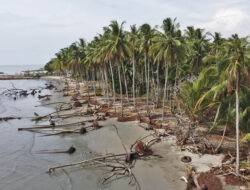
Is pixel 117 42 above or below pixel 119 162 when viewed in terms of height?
above

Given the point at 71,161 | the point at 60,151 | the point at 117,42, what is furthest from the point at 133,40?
the point at 71,161

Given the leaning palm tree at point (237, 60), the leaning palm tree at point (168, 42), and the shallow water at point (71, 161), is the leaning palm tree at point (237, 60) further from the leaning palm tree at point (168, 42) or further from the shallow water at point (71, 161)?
the leaning palm tree at point (168, 42)

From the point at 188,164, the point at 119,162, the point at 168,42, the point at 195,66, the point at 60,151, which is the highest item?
the point at 168,42

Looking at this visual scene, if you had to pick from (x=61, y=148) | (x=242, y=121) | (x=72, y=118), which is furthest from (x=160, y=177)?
(x=72, y=118)

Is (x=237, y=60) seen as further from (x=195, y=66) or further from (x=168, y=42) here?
(x=195, y=66)

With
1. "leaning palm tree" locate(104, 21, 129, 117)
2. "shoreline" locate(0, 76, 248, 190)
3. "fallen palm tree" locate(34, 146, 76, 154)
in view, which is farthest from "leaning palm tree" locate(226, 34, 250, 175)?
"leaning palm tree" locate(104, 21, 129, 117)

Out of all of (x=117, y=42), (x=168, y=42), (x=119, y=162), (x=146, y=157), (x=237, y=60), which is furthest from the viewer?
(x=117, y=42)

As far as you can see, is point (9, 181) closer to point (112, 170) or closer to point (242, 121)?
point (112, 170)

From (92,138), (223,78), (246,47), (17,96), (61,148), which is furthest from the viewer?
Answer: (17,96)
